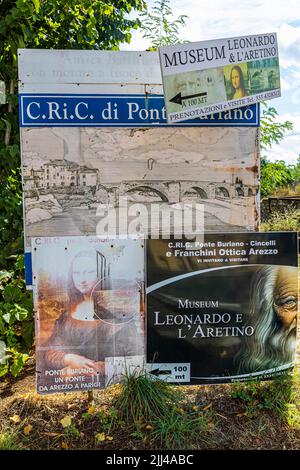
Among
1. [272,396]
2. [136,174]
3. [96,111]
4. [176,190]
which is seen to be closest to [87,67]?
[96,111]

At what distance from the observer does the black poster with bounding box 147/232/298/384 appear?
2918 mm

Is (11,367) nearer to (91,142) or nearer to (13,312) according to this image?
(13,312)

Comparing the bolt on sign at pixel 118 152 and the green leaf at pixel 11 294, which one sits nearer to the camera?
the bolt on sign at pixel 118 152

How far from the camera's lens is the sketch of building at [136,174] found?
10.2 ft

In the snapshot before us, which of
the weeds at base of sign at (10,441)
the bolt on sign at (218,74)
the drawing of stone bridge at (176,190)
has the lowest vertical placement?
the weeds at base of sign at (10,441)

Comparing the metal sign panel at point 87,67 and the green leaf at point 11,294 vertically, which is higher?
the metal sign panel at point 87,67

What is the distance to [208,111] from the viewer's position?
3.08 meters

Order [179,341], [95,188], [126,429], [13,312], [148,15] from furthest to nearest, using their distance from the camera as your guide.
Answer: [148,15] < [13,312] < [95,188] < [179,341] < [126,429]

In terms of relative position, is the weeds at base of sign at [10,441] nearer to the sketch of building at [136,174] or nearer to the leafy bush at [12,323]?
the leafy bush at [12,323]

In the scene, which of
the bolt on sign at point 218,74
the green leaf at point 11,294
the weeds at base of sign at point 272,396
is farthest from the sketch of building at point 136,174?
the weeds at base of sign at point 272,396

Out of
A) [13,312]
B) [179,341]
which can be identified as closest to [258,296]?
[179,341]

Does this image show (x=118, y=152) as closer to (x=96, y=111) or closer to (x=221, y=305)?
(x=96, y=111)

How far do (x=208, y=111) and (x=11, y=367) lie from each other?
2395 mm

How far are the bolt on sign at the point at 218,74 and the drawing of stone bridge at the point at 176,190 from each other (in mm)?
493
